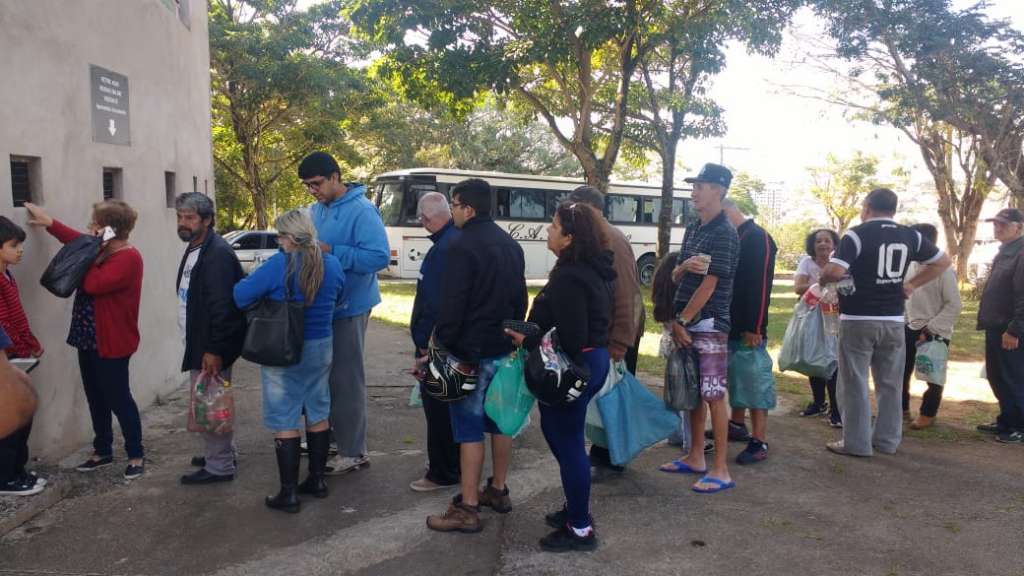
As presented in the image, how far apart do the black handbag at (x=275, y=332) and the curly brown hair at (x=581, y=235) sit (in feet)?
4.72

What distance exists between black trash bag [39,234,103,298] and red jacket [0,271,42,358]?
18cm

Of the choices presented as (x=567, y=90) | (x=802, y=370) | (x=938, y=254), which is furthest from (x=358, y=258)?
(x=567, y=90)

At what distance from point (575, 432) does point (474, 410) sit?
0.58 meters

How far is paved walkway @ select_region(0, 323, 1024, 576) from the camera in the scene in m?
3.60

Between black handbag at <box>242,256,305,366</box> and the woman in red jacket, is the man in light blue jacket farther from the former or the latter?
the woman in red jacket

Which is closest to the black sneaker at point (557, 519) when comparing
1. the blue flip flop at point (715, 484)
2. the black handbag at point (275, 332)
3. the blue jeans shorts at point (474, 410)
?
the blue jeans shorts at point (474, 410)

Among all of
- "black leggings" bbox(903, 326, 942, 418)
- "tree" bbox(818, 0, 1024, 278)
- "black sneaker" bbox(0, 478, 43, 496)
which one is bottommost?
"black sneaker" bbox(0, 478, 43, 496)

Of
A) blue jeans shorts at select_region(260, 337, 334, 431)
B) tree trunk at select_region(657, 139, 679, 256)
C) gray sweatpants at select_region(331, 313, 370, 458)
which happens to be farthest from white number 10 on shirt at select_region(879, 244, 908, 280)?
tree trunk at select_region(657, 139, 679, 256)

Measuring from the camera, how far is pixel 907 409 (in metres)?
6.43

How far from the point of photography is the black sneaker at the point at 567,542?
12.2 ft

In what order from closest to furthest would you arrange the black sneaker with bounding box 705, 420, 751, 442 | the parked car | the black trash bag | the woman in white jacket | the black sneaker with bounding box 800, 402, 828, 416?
the black trash bag → the black sneaker with bounding box 705, 420, 751, 442 → the woman in white jacket → the black sneaker with bounding box 800, 402, 828, 416 → the parked car

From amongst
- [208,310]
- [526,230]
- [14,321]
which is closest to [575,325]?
[208,310]

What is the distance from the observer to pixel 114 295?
458cm

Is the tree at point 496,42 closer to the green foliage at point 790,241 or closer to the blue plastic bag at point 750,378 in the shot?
the blue plastic bag at point 750,378
